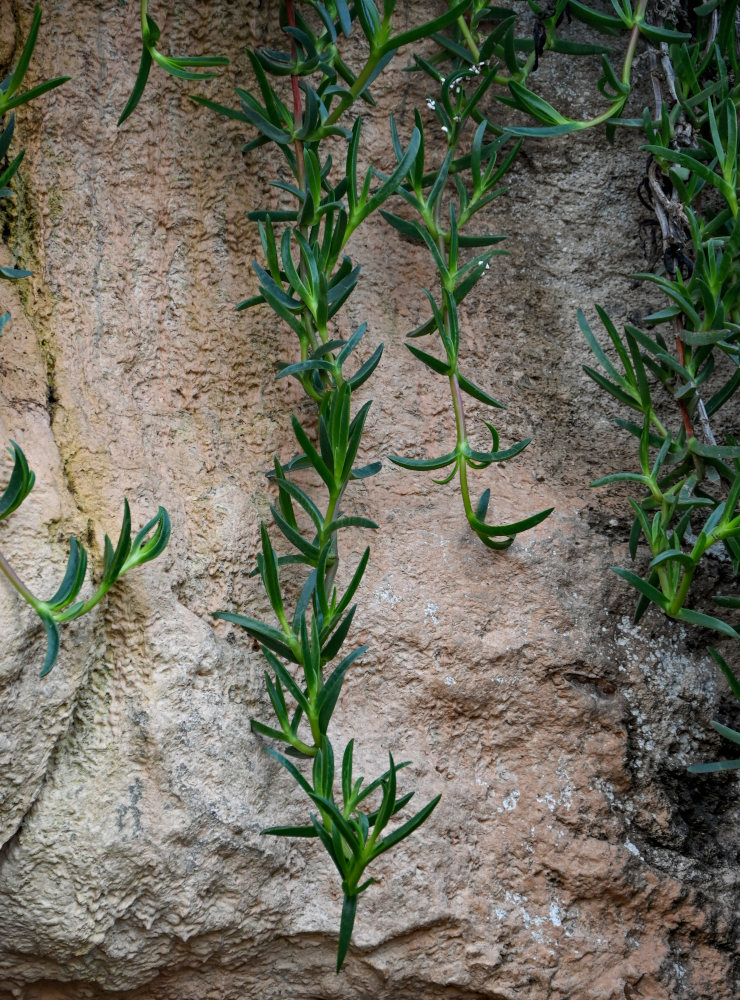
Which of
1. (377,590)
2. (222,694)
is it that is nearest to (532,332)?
(377,590)

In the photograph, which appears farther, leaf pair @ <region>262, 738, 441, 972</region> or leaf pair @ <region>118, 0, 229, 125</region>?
leaf pair @ <region>118, 0, 229, 125</region>

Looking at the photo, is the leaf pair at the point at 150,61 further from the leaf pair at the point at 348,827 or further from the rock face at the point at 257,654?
the leaf pair at the point at 348,827

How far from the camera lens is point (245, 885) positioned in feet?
3.55

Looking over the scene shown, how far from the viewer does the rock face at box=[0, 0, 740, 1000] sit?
1.07 meters

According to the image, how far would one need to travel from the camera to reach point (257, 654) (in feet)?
3.87

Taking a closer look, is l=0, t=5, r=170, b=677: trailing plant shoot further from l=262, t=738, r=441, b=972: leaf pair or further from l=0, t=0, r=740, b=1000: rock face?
l=262, t=738, r=441, b=972: leaf pair

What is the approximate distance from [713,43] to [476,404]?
0.61 m

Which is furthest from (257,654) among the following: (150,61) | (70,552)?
(150,61)

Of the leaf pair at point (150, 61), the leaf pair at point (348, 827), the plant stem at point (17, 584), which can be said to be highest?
the leaf pair at point (150, 61)

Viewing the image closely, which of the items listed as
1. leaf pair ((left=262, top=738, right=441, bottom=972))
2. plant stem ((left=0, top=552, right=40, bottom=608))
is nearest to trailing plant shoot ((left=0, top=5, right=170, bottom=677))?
plant stem ((left=0, top=552, right=40, bottom=608))

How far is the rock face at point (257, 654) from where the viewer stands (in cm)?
107

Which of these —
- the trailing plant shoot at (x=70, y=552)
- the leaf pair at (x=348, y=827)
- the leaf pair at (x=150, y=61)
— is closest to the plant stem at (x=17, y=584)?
the trailing plant shoot at (x=70, y=552)

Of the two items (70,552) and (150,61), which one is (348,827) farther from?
(150,61)

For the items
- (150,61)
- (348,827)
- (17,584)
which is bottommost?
(348,827)
